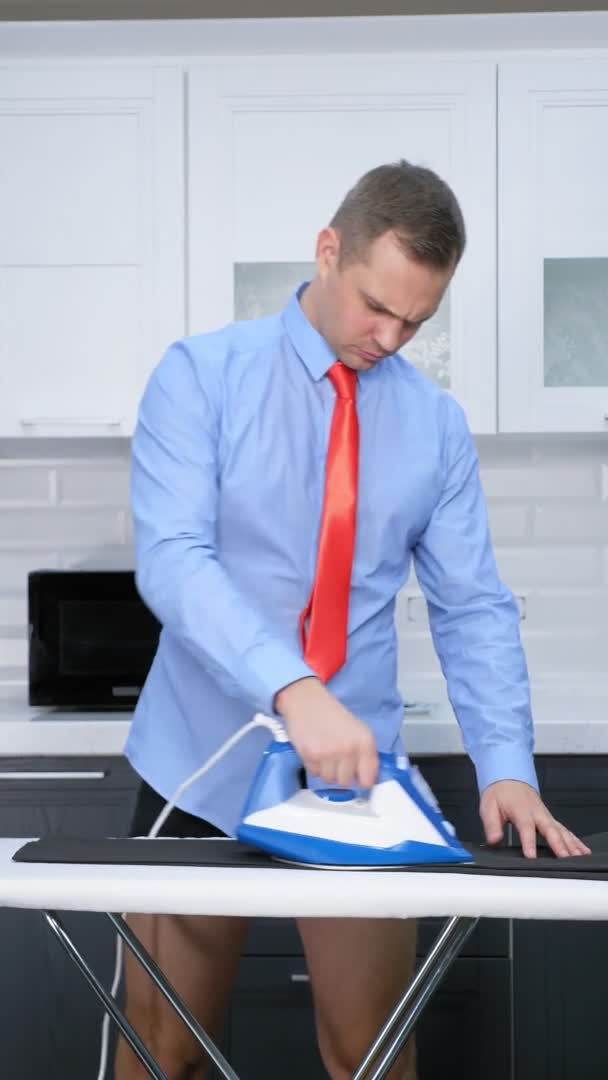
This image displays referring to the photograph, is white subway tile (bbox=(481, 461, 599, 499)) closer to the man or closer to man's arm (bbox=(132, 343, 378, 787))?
the man

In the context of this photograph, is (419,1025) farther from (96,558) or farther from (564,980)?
(96,558)

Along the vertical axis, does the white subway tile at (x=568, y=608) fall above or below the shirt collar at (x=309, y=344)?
below

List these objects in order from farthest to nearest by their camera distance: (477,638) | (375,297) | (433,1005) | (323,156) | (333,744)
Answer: (323,156) → (433,1005) → (477,638) → (375,297) → (333,744)

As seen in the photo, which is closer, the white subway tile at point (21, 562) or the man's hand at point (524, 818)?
the man's hand at point (524, 818)

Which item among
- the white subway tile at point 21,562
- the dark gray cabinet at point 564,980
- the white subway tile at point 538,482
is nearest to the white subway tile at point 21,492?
the white subway tile at point 21,562

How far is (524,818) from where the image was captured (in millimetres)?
1487

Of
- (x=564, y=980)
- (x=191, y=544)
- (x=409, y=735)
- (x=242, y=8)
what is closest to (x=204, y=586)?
(x=191, y=544)

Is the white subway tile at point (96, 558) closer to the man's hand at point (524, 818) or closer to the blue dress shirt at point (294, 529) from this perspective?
the blue dress shirt at point (294, 529)

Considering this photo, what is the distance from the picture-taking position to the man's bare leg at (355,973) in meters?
1.52

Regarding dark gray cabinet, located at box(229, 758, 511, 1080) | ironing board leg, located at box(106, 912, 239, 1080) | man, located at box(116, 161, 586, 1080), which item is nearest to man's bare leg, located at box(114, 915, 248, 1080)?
man, located at box(116, 161, 586, 1080)

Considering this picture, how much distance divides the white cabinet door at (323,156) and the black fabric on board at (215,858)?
1.46 m

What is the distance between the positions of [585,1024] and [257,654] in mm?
1432

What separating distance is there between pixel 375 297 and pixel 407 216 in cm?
10

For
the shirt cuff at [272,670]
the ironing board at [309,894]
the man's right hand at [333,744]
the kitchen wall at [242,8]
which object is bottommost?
the ironing board at [309,894]
